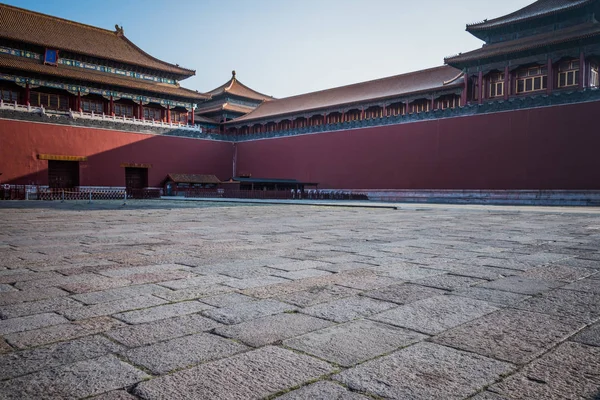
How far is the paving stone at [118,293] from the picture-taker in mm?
2566

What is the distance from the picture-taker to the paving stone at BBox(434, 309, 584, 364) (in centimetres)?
178

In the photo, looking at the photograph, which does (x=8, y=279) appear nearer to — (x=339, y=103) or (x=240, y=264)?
(x=240, y=264)

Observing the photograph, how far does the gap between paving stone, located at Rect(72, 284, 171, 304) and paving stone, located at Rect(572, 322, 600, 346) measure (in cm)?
225

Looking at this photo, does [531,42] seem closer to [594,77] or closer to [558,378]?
[594,77]

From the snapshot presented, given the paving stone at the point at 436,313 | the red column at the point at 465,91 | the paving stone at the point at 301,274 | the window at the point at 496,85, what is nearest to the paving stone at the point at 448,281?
the paving stone at the point at 436,313

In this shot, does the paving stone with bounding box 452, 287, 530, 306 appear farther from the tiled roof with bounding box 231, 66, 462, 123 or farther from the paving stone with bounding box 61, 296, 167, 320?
the tiled roof with bounding box 231, 66, 462, 123

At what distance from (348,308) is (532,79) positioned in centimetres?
2016

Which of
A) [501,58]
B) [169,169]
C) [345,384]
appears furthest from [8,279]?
[169,169]

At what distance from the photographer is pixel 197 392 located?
142 cm

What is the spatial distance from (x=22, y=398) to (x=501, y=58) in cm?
2180

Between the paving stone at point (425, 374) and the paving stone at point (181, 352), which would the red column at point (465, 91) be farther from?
the paving stone at point (181, 352)

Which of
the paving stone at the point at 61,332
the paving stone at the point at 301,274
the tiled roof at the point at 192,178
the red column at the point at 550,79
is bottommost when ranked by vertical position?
the paving stone at the point at 301,274

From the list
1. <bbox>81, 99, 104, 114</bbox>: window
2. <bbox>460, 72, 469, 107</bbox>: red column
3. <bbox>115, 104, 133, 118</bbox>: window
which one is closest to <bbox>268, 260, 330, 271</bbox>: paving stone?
<bbox>460, 72, 469, 107</bbox>: red column

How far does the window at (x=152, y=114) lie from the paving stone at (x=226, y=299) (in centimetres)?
2773
